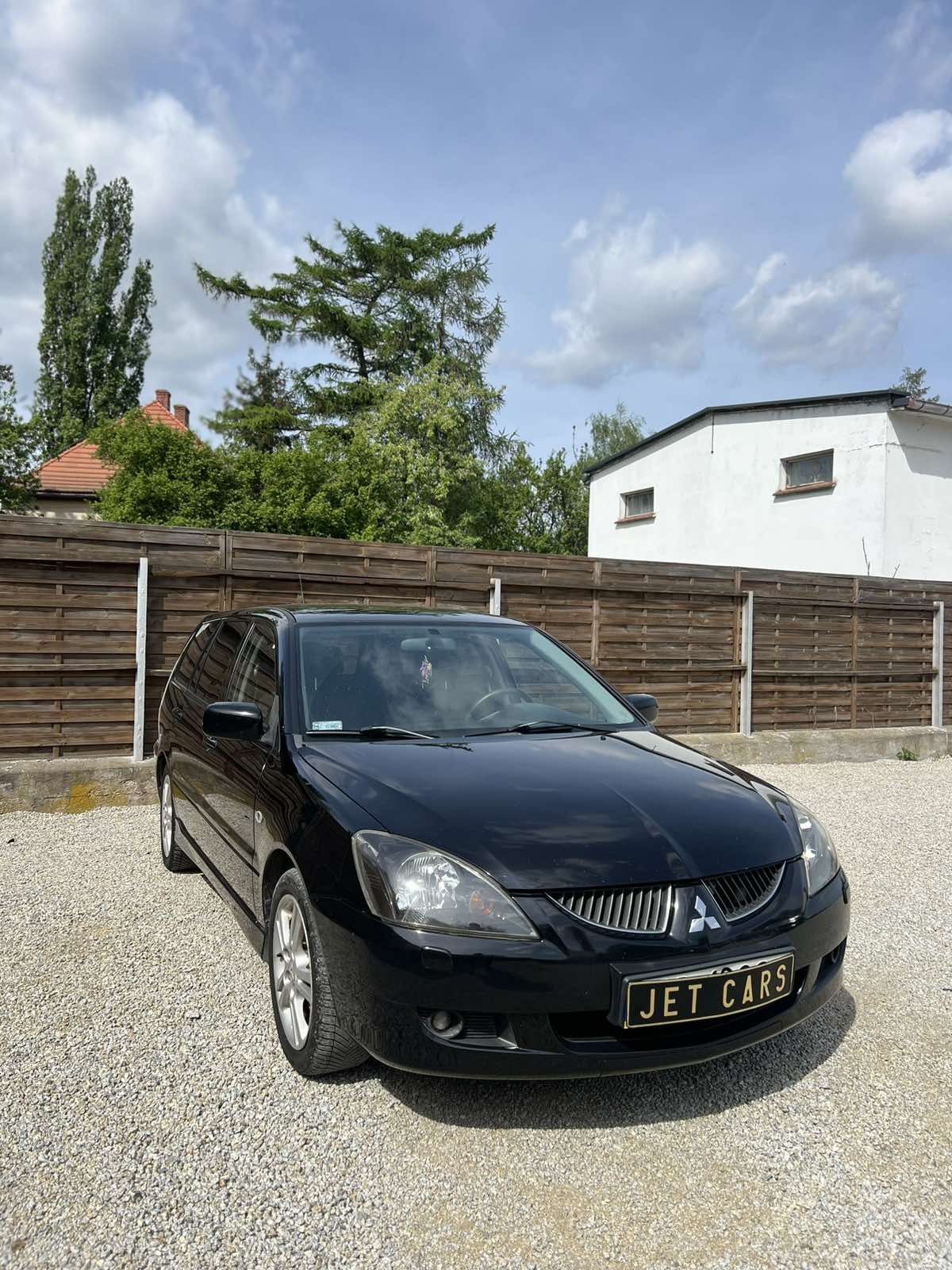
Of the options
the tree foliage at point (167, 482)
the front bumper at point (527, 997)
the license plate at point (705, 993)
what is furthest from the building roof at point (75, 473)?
the license plate at point (705, 993)

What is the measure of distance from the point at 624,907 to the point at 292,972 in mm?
1140

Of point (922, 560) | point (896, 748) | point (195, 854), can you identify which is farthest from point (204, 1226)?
point (922, 560)

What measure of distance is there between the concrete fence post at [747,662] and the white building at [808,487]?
544cm

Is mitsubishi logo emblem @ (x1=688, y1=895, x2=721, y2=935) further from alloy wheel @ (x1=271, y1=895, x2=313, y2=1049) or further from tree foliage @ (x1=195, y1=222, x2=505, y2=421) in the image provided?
tree foliage @ (x1=195, y1=222, x2=505, y2=421)

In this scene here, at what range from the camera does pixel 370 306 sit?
2816cm

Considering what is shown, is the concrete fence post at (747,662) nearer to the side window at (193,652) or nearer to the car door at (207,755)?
the side window at (193,652)

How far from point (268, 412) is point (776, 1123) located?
87.2ft

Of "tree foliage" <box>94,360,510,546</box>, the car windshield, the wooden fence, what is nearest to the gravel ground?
the car windshield

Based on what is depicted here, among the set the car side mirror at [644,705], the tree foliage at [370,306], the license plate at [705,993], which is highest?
the tree foliage at [370,306]

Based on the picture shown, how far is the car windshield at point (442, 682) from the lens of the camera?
11.4 feet

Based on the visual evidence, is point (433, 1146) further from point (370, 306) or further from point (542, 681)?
point (370, 306)

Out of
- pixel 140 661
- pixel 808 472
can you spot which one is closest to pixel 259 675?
pixel 140 661

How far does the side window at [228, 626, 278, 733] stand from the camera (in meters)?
3.54

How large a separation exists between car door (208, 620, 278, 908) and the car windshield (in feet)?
0.61
